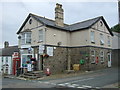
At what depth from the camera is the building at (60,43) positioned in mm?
A: 21484

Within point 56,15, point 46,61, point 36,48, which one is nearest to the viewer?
point 46,61

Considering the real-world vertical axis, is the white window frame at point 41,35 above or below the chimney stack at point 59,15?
below

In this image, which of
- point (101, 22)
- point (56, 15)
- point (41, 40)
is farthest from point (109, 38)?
point (41, 40)

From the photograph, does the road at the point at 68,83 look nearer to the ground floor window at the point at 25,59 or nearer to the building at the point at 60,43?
the building at the point at 60,43

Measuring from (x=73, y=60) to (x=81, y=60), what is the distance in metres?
1.71

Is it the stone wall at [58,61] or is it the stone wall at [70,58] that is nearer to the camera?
the stone wall at [58,61]

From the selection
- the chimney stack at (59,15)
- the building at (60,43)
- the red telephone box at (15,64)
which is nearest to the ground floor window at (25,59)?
the building at (60,43)

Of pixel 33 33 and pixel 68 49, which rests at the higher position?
pixel 33 33

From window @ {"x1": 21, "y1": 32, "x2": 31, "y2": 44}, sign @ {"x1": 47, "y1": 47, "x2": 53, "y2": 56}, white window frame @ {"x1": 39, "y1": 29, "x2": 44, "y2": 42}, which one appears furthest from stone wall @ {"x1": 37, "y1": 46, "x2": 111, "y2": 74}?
window @ {"x1": 21, "y1": 32, "x2": 31, "y2": 44}

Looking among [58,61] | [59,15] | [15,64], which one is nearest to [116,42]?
[59,15]

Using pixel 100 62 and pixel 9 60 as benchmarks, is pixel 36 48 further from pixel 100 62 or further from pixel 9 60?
pixel 100 62

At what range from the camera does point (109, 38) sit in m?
28.1

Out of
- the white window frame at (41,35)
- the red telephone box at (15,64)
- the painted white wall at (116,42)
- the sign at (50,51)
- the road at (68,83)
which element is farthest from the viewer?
the painted white wall at (116,42)

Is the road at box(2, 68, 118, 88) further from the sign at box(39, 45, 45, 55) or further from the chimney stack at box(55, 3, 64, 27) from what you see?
the chimney stack at box(55, 3, 64, 27)
